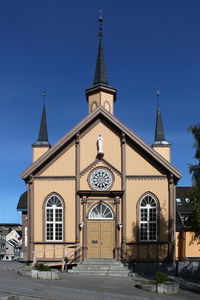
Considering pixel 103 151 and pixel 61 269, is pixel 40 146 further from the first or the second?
pixel 61 269

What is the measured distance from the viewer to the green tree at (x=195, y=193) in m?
15.3

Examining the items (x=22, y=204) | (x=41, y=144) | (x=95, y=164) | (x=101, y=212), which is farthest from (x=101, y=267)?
(x=22, y=204)

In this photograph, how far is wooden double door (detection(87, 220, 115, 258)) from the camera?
20.5 m

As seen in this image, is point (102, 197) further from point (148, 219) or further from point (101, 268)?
point (101, 268)

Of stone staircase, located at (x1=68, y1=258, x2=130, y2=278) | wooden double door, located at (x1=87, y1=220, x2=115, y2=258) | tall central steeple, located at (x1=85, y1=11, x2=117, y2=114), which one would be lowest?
stone staircase, located at (x1=68, y1=258, x2=130, y2=278)

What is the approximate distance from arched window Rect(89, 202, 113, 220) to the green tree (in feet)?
18.8

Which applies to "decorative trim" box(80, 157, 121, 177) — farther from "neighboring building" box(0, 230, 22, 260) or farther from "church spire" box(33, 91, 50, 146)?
"neighboring building" box(0, 230, 22, 260)

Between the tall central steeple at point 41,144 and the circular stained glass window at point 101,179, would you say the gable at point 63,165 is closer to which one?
the circular stained glass window at point 101,179

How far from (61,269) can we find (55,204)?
3336 mm

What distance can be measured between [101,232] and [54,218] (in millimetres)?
2588

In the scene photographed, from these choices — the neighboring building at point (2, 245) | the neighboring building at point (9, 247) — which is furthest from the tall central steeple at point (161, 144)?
the neighboring building at point (2, 245)

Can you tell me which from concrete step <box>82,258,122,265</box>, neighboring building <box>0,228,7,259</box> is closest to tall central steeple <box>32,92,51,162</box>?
concrete step <box>82,258,122,265</box>

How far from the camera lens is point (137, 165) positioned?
21.1m

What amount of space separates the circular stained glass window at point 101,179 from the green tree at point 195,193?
18.7 ft
